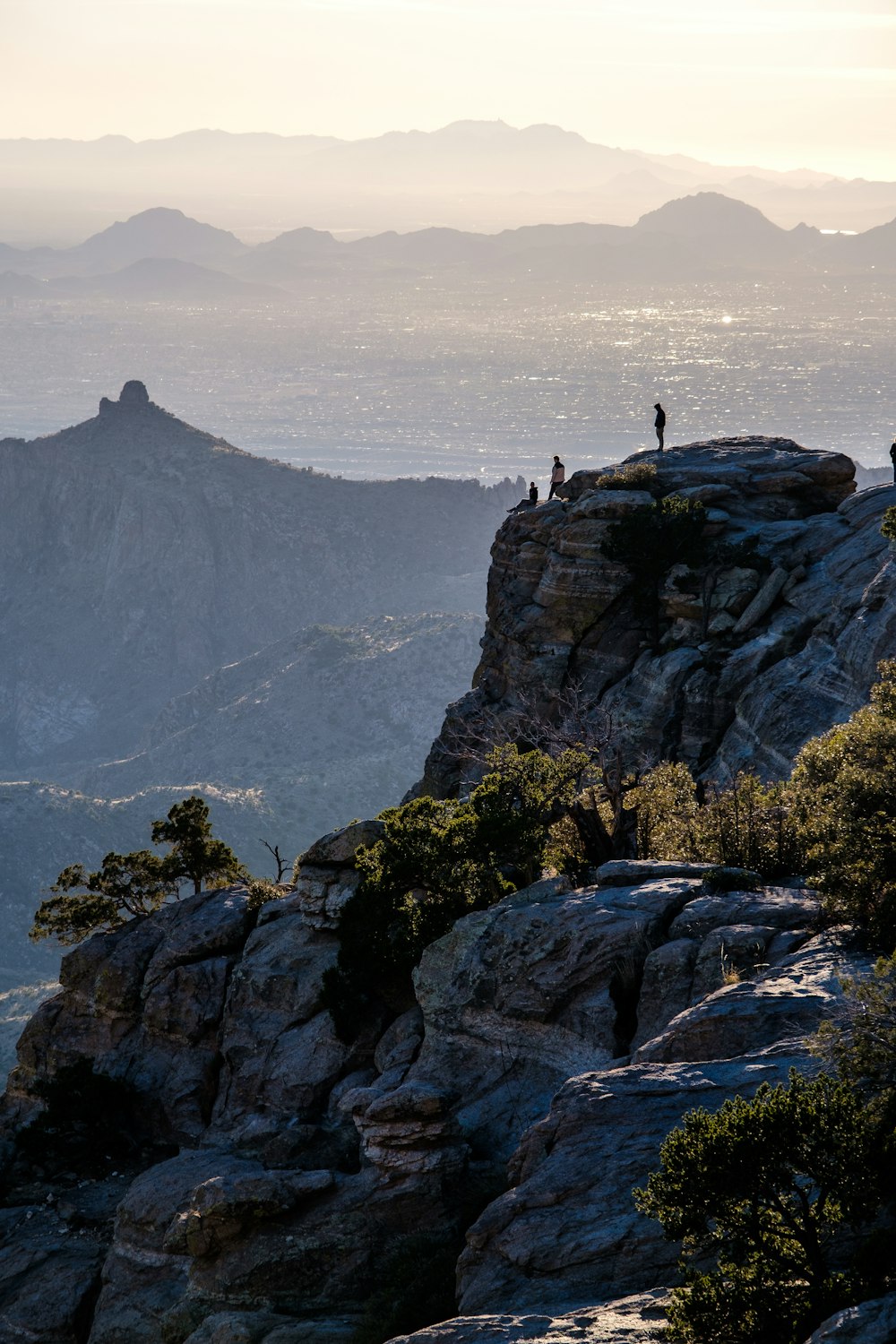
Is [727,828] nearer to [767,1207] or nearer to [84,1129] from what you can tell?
[767,1207]

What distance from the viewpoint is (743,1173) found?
68.6 feet

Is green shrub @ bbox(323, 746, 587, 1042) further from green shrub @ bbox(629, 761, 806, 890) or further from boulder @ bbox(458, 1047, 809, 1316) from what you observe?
boulder @ bbox(458, 1047, 809, 1316)

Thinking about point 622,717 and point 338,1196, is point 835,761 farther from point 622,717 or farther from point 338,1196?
point 622,717

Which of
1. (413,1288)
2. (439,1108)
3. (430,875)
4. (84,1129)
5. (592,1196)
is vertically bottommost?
(84,1129)

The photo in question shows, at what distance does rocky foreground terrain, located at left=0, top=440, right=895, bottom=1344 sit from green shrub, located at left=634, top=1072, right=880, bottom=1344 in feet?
5.19

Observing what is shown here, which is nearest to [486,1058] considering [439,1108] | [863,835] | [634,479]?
[439,1108]

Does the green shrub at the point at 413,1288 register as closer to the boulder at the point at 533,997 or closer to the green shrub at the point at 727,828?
the boulder at the point at 533,997

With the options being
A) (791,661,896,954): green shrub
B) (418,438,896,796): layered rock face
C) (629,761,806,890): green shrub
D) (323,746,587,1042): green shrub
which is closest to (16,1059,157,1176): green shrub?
(323,746,587,1042): green shrub

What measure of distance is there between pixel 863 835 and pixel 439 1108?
35.8 feet

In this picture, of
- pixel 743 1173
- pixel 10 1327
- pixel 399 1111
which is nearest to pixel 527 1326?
pixel 743 1173

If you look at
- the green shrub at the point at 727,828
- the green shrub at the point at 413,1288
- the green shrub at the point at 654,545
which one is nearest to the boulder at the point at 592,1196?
the green shrub at the point at 413,1288

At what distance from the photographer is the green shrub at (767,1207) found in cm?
2053

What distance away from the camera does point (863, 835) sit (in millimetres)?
29484

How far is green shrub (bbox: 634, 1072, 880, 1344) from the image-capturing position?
2053 centimetres
